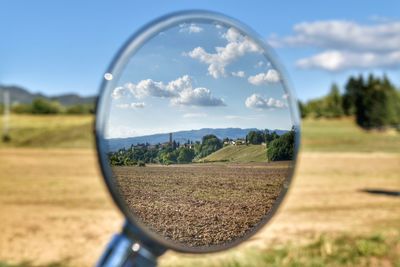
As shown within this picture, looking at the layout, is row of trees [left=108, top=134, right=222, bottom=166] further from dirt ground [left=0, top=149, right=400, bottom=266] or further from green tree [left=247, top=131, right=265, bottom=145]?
dirt ground [left=0, top=149, right=400, bottom=266]

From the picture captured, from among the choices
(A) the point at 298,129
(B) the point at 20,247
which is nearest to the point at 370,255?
(B) the point at 20,247

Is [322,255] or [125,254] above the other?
[125,254]

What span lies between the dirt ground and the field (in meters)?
3.69

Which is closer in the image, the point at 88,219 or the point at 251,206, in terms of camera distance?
the point at 251,206

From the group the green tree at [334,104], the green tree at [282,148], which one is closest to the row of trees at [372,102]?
the green tree at [334,104]

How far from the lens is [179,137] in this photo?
4.55 feet

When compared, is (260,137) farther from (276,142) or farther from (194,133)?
(194,133)

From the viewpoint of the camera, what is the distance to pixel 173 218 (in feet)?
4.66

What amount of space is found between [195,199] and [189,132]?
6.7 inches

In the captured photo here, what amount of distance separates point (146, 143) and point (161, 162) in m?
0.06

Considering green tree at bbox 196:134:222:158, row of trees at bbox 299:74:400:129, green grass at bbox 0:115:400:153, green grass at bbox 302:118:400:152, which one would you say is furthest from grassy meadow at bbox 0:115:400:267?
row of trees at bbox 299:74:400:129

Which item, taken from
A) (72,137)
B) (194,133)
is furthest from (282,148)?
(72,137)

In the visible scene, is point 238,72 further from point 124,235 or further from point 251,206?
point 124,235

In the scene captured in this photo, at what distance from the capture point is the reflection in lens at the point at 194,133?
4.52 feet
